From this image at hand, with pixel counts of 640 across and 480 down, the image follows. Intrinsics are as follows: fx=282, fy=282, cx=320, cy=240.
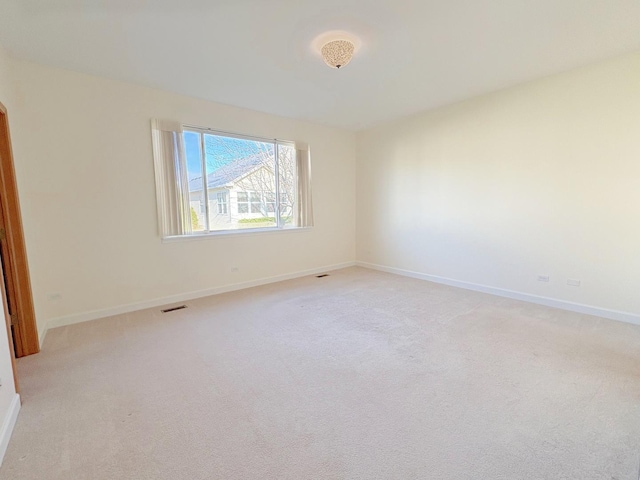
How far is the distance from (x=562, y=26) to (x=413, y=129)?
8.14 ft

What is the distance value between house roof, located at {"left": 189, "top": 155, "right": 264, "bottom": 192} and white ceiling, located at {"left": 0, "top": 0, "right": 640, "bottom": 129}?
103cm

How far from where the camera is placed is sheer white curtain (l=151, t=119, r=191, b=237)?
3.62 meters

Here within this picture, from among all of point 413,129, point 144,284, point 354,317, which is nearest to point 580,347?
point 354,317

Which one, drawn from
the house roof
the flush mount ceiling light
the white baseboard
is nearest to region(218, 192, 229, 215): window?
the house roof

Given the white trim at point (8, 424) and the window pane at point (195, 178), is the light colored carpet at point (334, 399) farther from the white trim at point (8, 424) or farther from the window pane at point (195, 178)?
the window pane at point (195, 178)

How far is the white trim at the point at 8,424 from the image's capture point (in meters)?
1.48

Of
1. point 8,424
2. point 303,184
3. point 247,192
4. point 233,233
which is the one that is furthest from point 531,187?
point 8,424

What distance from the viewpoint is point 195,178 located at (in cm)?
400

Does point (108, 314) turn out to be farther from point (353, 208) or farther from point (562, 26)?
point (562, 26)

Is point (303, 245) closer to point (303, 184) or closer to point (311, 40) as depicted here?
point (303, 184)

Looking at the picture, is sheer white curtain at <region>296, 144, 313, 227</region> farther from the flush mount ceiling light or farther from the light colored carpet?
the flush mount ceiling light

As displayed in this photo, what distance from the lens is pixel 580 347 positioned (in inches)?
99.0

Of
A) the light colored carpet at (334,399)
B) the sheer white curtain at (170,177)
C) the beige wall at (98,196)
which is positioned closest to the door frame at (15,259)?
the light colored carpet at (334,399)

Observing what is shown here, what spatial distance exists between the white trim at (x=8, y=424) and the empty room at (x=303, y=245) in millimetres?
19
